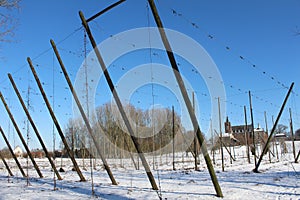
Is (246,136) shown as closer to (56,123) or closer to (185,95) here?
(56,123)

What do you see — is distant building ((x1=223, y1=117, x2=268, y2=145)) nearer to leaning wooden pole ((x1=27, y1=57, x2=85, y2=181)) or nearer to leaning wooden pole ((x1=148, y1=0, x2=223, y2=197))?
leaning wooden pole ((x1=27, y1=57, x2=85, y2=181))

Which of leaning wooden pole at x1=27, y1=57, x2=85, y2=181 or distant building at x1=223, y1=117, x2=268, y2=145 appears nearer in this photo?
leaning wooden pole at x1=27, y1=57, x2=85, y2=181

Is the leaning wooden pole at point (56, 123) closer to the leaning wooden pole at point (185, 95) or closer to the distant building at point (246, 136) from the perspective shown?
the leaning wooden pole at point (185, 95)

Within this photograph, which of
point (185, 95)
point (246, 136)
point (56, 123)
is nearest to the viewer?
point (185, 95)

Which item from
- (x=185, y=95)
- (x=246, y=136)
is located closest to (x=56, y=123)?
(x=185, y=95)

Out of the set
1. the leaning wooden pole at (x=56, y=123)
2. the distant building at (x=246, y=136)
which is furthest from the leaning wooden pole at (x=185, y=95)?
the distant building at (x=246, y=136)

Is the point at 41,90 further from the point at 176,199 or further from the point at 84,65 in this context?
the point at 176,199

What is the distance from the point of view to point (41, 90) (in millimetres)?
14117

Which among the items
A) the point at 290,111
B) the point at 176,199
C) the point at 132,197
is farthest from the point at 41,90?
the point at 290,111

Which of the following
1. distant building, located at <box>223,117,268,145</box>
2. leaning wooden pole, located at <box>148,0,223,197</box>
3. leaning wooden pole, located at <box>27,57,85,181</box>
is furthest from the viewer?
distant building, located at <box>223,117,268,145</box>

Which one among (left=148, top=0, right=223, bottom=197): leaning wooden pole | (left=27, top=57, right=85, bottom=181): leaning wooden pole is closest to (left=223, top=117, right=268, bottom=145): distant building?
(left=27, top=57, right=85, bottom=181): leaning wooden pole

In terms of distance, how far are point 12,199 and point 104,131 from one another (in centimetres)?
3683

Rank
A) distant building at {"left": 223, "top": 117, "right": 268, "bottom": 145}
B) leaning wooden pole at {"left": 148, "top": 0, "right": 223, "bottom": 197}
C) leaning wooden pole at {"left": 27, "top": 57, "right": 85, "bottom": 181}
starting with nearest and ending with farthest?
1. leaning wooden pole at {"left": 148, "top": 0, "right": 223, "bottom": 197}
2. leaning wooden pole at {"left": 27, "top": 57, "right": 85, "bottom": 181}
3. distant building at {"left": 223, "top": 117, "right": 268, "bottom": 145}

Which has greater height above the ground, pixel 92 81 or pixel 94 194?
pixel 92 81
